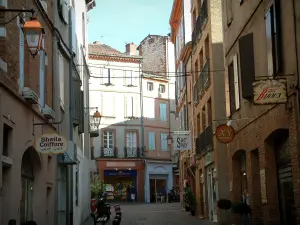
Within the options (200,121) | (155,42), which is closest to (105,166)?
(155,42)

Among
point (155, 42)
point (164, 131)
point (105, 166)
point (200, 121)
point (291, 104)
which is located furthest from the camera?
point (155, 42)

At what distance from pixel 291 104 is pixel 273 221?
3891 millimetres

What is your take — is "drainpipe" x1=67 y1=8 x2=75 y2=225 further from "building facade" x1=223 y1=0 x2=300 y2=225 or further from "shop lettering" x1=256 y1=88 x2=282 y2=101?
"shop lettering" x1=256 y1=88 x2=282 y2=101

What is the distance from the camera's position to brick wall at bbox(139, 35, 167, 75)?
62284mm

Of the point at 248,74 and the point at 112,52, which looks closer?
the point at 248,74

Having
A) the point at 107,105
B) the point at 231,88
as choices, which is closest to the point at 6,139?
the point at 231,88

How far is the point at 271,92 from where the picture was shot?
12.4 metres

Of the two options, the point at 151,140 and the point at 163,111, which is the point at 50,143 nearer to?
the point at 151,140

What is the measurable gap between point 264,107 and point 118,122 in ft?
136

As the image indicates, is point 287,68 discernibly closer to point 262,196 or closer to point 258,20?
point 258,20

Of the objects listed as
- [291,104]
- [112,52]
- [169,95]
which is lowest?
[291,104]

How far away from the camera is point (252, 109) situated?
53.7 ft

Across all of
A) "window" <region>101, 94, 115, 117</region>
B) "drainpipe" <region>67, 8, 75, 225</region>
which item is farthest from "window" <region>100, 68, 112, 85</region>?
"drainpipe" <region>67, 8, 75, 225</region>

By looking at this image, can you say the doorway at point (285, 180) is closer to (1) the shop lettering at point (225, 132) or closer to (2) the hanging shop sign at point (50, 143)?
(1) the shop lettering at point (225, 132)
